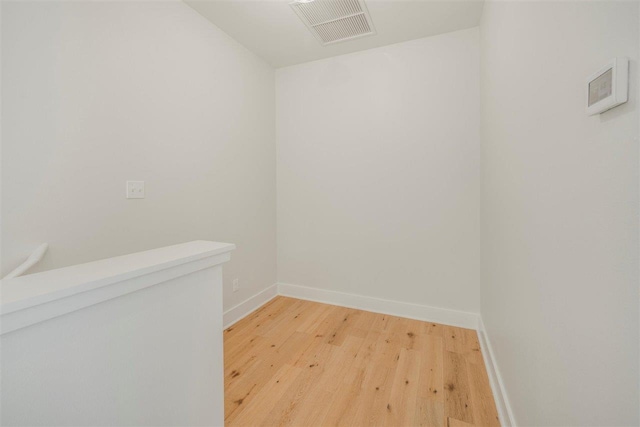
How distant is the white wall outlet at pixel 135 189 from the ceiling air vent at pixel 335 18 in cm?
167

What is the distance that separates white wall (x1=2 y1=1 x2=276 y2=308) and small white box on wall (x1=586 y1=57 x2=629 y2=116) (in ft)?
6.84

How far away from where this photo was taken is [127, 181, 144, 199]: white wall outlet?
1.68 metres

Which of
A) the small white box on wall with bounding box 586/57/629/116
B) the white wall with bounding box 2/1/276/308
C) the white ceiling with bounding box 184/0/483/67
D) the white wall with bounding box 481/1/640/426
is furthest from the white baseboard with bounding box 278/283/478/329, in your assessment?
the white ceiling with bounding box 184/0/483/67

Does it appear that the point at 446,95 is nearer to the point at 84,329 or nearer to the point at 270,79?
the point at 270,79

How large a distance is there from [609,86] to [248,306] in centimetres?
270

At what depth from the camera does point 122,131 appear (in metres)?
1.64

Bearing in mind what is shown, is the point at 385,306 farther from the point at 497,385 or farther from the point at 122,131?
the point at 122,131

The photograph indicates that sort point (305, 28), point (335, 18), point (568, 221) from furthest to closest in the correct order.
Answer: point (305, 28)
point (335, 18)
point (568, 221)

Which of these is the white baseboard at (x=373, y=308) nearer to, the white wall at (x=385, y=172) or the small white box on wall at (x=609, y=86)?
the white wall at (x=385, y=172)

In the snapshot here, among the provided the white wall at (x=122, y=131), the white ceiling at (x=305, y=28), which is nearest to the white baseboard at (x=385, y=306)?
the white wall at (x=122, y=131)

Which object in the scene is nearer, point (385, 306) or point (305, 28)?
point (305, 28)

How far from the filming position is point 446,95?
2.33 m

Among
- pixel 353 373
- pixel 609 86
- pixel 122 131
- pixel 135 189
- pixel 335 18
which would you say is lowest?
pixel 353 373

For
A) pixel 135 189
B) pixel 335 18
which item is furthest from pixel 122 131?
pixel 335 18
